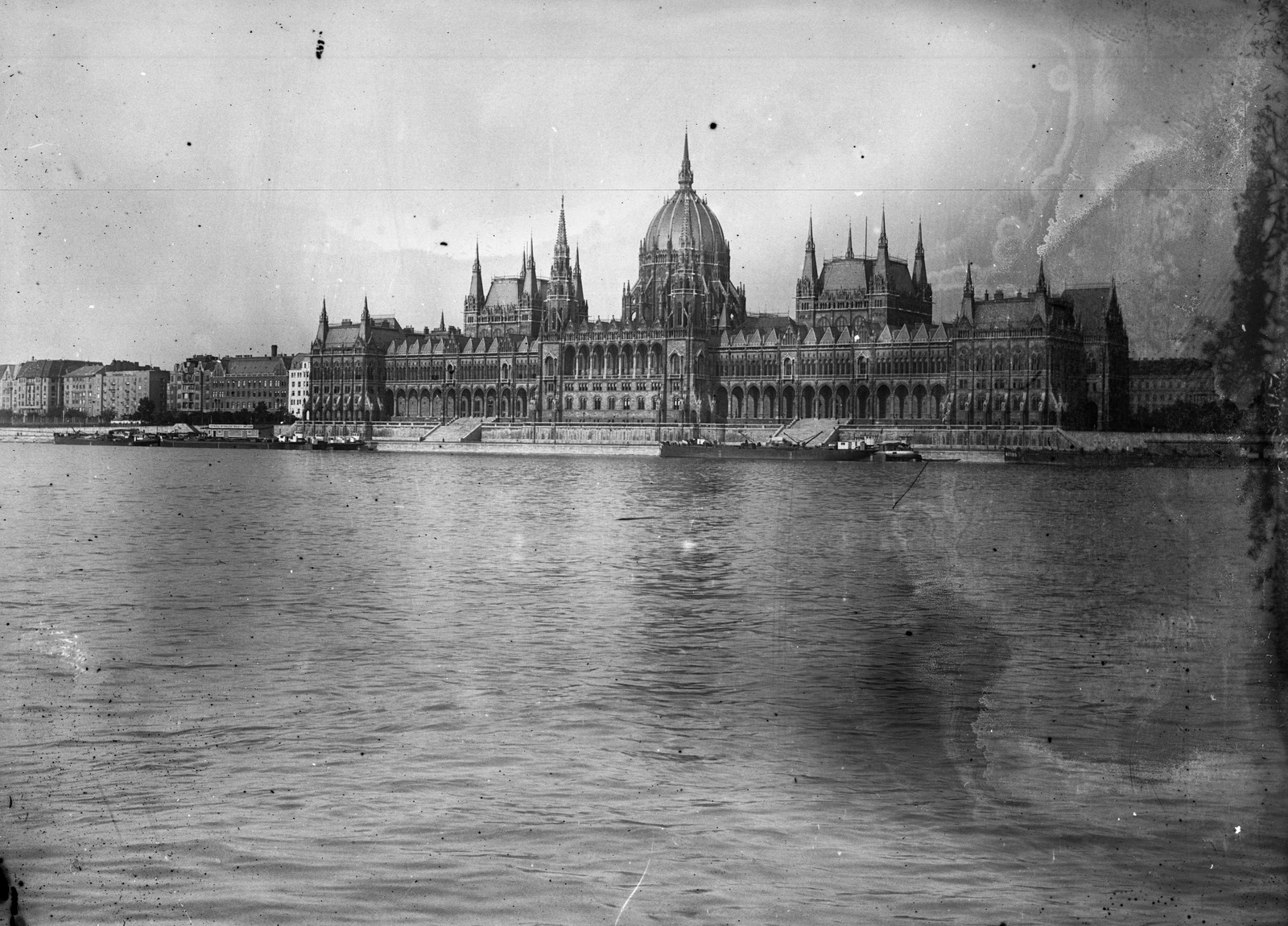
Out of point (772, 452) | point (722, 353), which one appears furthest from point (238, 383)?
point (772, 452)

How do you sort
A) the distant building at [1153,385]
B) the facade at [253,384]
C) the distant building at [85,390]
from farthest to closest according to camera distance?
1. the facade at [253,384]
2. the distant building at [85,390]
3. the distant building at [1153,385]

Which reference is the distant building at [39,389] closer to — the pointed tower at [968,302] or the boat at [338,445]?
the boat at [338,445]

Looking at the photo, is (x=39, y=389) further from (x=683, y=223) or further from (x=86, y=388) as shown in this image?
(x=683, y=223)

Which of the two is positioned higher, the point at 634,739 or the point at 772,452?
the point at 772,452

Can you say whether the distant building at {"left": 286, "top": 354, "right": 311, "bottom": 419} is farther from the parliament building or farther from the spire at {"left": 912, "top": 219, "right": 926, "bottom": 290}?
the spire at {"left": 912, "top": 219, "right": 926, "bottom": 290}

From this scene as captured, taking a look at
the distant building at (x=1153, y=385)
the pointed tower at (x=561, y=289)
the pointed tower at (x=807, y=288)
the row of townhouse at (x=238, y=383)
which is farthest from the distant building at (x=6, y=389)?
the distant building at (x=1153, y=385)

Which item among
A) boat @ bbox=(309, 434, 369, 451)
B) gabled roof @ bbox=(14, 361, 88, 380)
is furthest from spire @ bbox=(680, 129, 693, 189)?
gabled roof @ bbox=(14, 361, 88, 380)
